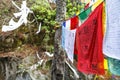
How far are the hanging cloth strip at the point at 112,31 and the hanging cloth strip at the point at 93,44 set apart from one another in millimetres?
→ 195

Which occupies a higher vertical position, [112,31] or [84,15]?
[84,15]

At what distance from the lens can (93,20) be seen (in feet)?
8.34

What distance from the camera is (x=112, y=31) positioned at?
212 cm

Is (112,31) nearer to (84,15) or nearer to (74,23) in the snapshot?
(84,15)

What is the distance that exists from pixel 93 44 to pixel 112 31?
0.50m

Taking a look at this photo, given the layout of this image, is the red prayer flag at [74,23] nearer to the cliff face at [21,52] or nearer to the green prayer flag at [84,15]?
the green prayer flag at [84,15]

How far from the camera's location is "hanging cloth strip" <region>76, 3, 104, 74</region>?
2.44 metres

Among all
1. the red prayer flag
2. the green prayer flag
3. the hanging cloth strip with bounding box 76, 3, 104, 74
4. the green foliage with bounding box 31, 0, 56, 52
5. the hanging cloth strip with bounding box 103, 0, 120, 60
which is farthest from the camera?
the green foliage with bounding box 31, 0, 56, 52

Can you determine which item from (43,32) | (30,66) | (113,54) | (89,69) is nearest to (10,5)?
(43,32)

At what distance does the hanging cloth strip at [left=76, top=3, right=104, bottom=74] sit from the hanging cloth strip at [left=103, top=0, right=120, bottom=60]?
0.64 ft

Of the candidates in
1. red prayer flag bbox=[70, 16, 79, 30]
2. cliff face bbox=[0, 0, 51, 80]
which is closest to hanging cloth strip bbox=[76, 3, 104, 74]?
red prayer flag bbox=[70, 16, 79, 30]

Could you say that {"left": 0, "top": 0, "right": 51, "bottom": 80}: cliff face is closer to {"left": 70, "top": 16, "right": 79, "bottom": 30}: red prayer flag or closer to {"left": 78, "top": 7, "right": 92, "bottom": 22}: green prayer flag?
{"left": 70, "top": 16, "right": 79, "bottom": 30}: red prayer flag

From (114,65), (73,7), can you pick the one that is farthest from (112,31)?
(73,7)

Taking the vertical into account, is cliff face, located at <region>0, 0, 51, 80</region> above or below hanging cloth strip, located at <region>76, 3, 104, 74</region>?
below
